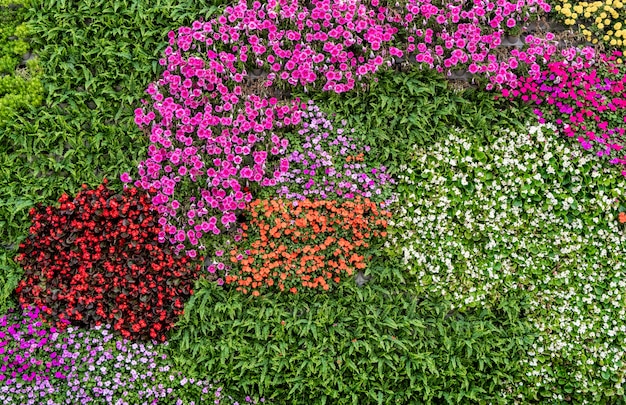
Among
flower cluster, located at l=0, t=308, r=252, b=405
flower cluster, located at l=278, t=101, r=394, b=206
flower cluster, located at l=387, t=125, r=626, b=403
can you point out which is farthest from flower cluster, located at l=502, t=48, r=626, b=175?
flower cluster, located at l=0, t=308, r=252, b=405

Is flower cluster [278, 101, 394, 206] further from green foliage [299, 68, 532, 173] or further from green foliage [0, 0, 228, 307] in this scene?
green foliage [0, 0, 228, 307]

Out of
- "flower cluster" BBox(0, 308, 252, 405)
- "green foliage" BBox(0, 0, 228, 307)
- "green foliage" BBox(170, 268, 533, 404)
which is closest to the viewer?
"flower cluster" BBox(0, 308, 252, 405)

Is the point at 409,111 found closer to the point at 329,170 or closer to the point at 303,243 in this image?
the point at 329,170

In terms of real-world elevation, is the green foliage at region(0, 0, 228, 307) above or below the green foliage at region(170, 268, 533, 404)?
above

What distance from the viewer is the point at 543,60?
21.2 feet

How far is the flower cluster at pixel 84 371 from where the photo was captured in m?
5.38

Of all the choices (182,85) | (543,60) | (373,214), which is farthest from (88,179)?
(543,60)

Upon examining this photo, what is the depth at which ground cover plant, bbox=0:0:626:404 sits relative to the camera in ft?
18.7

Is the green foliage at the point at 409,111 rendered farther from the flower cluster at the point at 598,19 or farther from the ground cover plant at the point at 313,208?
the flower cluster at the point at 598,19

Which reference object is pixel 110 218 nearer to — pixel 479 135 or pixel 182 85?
pixel 182 85

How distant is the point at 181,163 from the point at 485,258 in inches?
141

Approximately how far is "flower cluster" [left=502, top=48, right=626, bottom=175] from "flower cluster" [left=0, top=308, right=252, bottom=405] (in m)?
4.78

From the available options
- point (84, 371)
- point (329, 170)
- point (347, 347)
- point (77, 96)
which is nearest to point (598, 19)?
point (329, 170)

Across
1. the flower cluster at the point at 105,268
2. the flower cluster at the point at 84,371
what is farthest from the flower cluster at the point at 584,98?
the flower cluster at the point at 84,371
